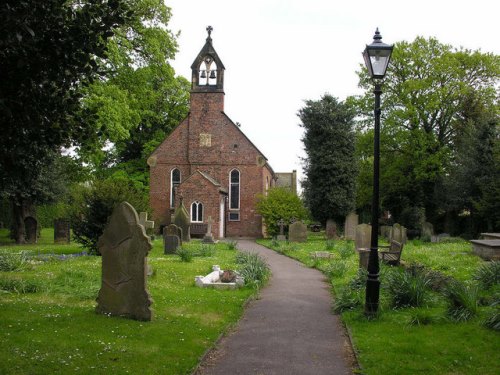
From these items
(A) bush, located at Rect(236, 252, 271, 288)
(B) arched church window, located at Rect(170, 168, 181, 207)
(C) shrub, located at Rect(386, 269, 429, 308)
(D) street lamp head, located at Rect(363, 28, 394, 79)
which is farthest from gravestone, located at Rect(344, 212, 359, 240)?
(D) street lamp head, located at Rect(363, 28, 394, 79)

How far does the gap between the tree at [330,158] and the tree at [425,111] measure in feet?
14.3

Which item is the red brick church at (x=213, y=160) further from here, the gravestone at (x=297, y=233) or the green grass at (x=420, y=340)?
the green grass at (x=420, y=340)

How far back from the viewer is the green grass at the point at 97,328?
6.56 metres

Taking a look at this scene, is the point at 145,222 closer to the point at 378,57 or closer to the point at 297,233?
the point at 378,57

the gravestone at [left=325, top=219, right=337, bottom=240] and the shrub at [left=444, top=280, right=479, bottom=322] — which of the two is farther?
the gravestone at [left=325, top=219, right=337, bottom=240]

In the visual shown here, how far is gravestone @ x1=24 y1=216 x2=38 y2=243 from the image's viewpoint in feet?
97.1

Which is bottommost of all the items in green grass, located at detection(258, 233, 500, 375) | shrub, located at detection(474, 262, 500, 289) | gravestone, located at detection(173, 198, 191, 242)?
green grass, located at detection(258, 233, 500, 375)

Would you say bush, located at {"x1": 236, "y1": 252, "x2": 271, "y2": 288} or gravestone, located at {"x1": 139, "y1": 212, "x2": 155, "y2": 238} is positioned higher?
gravestone, located at {"x1": 139, "y1": 212, "x2": 155, "y2": 238}

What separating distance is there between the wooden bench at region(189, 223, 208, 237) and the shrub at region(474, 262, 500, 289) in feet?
87.5

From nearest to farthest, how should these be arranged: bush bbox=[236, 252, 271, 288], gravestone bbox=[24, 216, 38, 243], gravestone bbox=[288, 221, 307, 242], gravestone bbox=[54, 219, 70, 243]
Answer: bush bbox=[236, 252, 271, 288]
gravestone bbox=[54, 219, 70, 243]
gravestone bbox=[24, 216, 38, 243]
gravestone bbox=[288, 221, 307, 242]

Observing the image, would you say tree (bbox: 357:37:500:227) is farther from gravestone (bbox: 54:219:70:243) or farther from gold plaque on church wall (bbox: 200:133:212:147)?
gravestone (bbox: 54:219:70:243)

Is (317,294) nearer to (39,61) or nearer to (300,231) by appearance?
(39,61)

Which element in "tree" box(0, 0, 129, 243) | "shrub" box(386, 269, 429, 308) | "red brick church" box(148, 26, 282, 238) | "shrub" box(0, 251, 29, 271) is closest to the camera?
"tree" box(0, 0, 129, 243)

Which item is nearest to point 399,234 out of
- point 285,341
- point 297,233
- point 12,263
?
point 297,233
